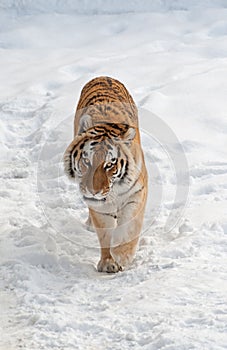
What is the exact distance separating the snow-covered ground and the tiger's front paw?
7 cm

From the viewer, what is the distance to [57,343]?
11.3 feet

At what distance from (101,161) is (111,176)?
0.36 feet

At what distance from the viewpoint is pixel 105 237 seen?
4.40m

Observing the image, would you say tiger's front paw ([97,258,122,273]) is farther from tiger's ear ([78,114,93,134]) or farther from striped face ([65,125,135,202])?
tiger's ear ([78,114,93,134])

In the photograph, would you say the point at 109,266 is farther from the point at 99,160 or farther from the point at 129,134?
the point at 129,134

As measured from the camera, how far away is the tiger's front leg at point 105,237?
172 inches

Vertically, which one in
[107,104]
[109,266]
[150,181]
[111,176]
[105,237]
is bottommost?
[150,181]

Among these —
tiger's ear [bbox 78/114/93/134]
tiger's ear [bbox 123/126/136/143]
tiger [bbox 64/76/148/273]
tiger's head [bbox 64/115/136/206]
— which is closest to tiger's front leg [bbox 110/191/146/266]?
tiger [bbox 64/76/148/273]

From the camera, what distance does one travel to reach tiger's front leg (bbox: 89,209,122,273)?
4363mm

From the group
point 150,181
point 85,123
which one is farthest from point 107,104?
point 150,181

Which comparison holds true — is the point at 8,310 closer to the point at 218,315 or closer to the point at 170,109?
the point at 218,315

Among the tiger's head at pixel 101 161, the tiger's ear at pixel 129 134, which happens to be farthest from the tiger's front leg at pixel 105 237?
the tiger's ear at pixel 129 134

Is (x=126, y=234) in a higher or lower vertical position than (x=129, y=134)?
lower

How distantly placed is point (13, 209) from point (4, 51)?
14.9ft
